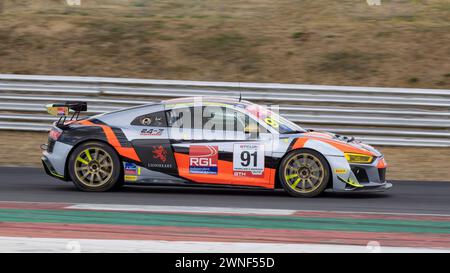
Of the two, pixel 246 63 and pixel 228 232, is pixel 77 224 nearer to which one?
pixel 228 232

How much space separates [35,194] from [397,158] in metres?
6.54

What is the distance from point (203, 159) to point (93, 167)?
1.40m

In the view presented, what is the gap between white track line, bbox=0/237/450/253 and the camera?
7.44 meters

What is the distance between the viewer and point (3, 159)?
48.6ft

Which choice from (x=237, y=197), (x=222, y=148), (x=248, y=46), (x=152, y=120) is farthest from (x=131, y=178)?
(x=248, y=46)

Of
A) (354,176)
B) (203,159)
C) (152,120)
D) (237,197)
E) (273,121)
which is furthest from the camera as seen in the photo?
(152,120)

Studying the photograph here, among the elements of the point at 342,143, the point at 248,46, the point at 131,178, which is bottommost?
the point at 131,178

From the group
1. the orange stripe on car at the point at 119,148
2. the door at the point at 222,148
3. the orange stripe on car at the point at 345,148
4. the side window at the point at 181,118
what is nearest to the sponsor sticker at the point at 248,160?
the door at the point at 222,148

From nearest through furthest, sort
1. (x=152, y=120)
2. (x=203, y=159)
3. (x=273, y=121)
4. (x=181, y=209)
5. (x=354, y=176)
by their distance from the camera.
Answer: (x=181, y=209)
(x=354, y=176)
(x=203, y=159)
(x=273, y=121)
(x=152, y=120)

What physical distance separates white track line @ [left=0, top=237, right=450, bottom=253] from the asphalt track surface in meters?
2.32

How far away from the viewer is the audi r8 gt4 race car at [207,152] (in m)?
10.7

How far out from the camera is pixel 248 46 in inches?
762

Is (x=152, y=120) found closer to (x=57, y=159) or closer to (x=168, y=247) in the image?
(x=57, y=159)

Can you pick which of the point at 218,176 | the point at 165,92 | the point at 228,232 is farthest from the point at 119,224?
the point at 165,92
